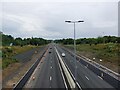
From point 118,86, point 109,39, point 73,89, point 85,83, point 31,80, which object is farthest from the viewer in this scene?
point 109,39

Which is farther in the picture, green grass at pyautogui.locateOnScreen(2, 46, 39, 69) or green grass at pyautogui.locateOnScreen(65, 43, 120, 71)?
green grass at pyautogui.locateOnScreen(65, 43, 120, 71)

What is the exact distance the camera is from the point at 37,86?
1373 inches

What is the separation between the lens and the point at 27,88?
33.1 metres

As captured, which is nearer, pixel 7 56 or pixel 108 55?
pixel 7 56

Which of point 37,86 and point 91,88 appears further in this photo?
point 37,86

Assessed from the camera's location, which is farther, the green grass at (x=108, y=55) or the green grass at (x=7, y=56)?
the green grass at (x=108, y=55)

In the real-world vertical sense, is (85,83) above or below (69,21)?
below

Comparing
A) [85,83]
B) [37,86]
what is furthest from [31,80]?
[85,83]

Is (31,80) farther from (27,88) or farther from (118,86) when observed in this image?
(118,86)

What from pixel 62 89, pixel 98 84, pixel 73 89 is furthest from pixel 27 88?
pixel 98 84

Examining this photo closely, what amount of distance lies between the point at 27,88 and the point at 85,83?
856 cm

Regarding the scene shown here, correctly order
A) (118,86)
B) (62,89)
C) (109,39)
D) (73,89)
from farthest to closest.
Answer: (109,39)
(118,86)
(62,89)
(73,89)

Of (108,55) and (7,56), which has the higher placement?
(7,56)

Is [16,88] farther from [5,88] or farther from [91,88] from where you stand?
[91,88]
